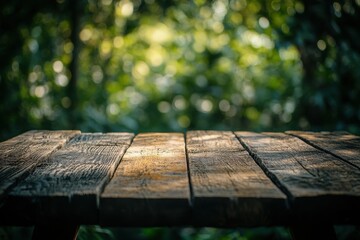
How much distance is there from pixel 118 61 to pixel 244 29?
147cm

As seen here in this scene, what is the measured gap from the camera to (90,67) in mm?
3818

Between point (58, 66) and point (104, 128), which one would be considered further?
point (58, 66)

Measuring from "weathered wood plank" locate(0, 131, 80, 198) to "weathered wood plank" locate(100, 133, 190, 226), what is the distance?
0.22 meters

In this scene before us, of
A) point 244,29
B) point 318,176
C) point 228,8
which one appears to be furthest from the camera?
point 244,29

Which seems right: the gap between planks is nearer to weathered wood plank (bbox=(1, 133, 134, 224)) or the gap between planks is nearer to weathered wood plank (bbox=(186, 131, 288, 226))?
weathered wood plank (bbox=(186, 131, 288, 226))

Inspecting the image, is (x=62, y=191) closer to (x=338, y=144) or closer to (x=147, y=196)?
(x=147, y=196)

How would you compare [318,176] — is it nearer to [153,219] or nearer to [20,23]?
[153,219]

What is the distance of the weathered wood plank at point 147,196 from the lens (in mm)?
658

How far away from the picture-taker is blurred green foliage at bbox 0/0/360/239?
8.29 feet

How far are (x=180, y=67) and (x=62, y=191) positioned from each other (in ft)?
12.3

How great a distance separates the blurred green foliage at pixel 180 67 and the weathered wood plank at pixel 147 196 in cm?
94

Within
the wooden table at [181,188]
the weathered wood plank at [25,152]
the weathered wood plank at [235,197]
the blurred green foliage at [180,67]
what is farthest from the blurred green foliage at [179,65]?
the weathered wood plank at [235,197]

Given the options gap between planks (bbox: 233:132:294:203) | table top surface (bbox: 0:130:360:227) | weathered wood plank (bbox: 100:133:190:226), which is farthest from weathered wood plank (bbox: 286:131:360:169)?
weathered wood plank (bbox: 100:133:190:226)

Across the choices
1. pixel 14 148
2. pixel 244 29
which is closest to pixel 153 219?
pixel 14 148
